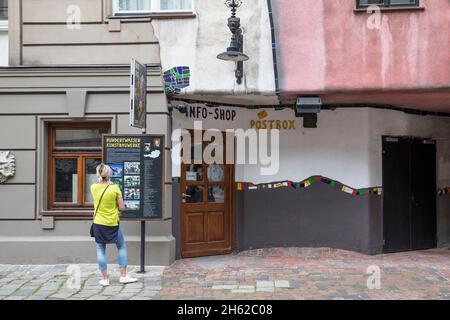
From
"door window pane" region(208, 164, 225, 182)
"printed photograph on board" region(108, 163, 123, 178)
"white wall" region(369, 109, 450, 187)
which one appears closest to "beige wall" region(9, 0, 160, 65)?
"printed photograph on board" region(108, 163, 123, 178)

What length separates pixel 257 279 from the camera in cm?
819

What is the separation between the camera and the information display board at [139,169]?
8602 mm

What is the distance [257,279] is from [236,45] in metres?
3.64

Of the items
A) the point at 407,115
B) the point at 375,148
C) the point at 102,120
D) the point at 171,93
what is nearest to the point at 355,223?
the point at 375,148

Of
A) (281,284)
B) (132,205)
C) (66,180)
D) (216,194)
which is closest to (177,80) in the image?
(132,205)

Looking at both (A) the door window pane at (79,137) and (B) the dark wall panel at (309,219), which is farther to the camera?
(B) the dark wall panel at (309,219)

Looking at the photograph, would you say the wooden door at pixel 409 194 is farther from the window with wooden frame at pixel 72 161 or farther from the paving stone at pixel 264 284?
the window with wooden frame at pixel 72 161

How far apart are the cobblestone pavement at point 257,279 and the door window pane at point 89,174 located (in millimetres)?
1235

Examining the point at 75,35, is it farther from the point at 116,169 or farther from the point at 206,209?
the point at 206,209

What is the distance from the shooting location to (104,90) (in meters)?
9.20

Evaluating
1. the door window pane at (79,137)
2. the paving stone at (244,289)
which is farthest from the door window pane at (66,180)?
the paving stone at (244,289)
